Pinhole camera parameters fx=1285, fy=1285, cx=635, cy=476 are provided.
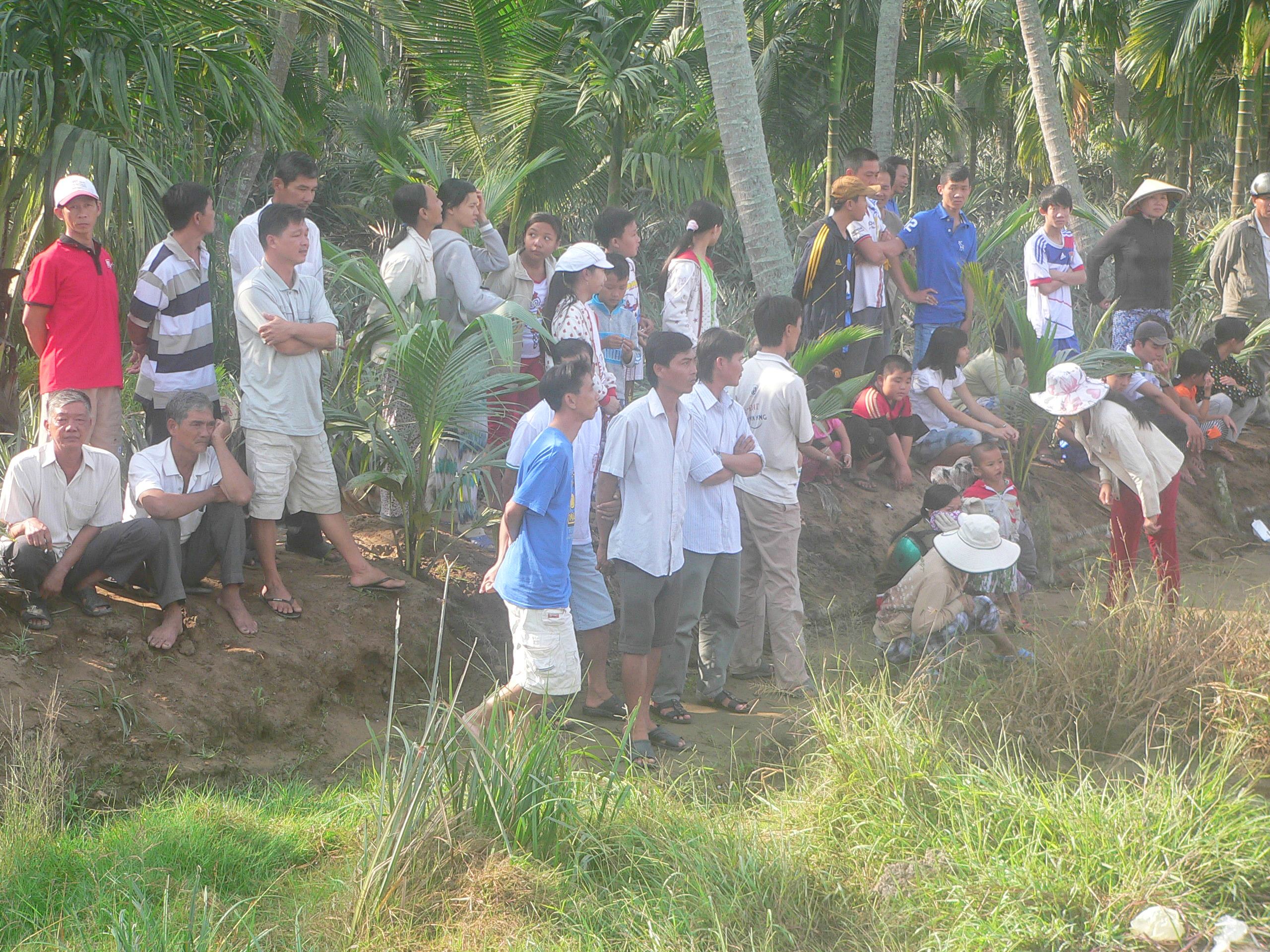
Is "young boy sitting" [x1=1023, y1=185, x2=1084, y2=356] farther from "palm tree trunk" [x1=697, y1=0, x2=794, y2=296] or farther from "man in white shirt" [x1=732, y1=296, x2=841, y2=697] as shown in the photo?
"man in white shirt" [x1=732, y1=296, x2=841, y2=697]

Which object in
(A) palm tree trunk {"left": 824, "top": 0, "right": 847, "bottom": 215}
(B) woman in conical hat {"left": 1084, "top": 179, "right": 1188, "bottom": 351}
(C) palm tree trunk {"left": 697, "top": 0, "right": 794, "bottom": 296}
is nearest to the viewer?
(C) palm tree trunk {"left": 697, "top": 0, "right": 794, "bottom": 296}

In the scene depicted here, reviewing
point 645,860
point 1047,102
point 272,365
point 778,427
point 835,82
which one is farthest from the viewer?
point 835,82

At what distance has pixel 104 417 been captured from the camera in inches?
233

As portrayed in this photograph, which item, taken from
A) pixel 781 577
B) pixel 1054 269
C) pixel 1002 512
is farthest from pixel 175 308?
pixel 1054 269

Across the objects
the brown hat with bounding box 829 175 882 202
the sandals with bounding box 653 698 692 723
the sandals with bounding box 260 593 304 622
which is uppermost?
the brown hat with bounding box 829 175 882 202

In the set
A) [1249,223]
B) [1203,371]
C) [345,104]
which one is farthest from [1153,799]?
[345,104]

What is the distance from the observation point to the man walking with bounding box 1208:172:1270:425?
10.5 m

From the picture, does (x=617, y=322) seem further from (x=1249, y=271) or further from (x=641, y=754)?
(x=1249, y=271)

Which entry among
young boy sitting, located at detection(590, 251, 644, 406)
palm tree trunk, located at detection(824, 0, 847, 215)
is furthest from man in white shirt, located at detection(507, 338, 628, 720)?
palm tree trunk, located at detection(824, 0, 847, 215)

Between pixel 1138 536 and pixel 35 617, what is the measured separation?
572cm

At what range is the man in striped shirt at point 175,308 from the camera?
585 centimetres

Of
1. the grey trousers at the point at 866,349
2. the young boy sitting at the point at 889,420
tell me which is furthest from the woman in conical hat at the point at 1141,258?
the young boy sitting at the point at 889,420

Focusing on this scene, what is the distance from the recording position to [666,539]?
5727 millimetres

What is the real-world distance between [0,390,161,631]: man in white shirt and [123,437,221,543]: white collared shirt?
83 millimetres
